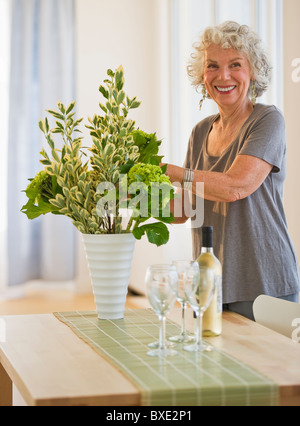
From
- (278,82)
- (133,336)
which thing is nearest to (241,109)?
(133,336)

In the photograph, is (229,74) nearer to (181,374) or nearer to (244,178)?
(244,178)

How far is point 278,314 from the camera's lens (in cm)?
199

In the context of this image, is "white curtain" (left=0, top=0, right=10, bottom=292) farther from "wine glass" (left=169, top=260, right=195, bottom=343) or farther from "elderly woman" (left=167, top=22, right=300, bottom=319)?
"wine glass" (left=169, top=260, right=195, bottom=343)

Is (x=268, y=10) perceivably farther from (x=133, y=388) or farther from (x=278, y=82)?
(x=133, y=388)

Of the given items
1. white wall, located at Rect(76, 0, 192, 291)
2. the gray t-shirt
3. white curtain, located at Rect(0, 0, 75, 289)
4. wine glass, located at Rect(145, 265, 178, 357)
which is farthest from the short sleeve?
white curtain, located at Rect(0, 0, 75, 289)

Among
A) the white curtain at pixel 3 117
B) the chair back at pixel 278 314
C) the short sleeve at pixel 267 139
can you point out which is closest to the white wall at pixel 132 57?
the white curtain at pixel 3 117

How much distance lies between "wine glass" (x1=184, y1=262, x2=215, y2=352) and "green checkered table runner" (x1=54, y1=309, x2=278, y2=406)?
4.0 inches

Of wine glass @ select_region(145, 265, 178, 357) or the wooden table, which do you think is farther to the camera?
wine glass @ select_region(145, 265, 178, 357)

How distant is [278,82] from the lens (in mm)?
3910

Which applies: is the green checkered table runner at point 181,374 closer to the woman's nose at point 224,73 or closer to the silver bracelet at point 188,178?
the silver bracelet at point 188,178

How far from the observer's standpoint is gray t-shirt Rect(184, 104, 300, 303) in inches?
85.2

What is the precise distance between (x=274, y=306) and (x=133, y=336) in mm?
542

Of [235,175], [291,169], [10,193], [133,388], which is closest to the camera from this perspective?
[133,388]

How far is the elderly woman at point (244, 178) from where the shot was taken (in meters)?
2.15
